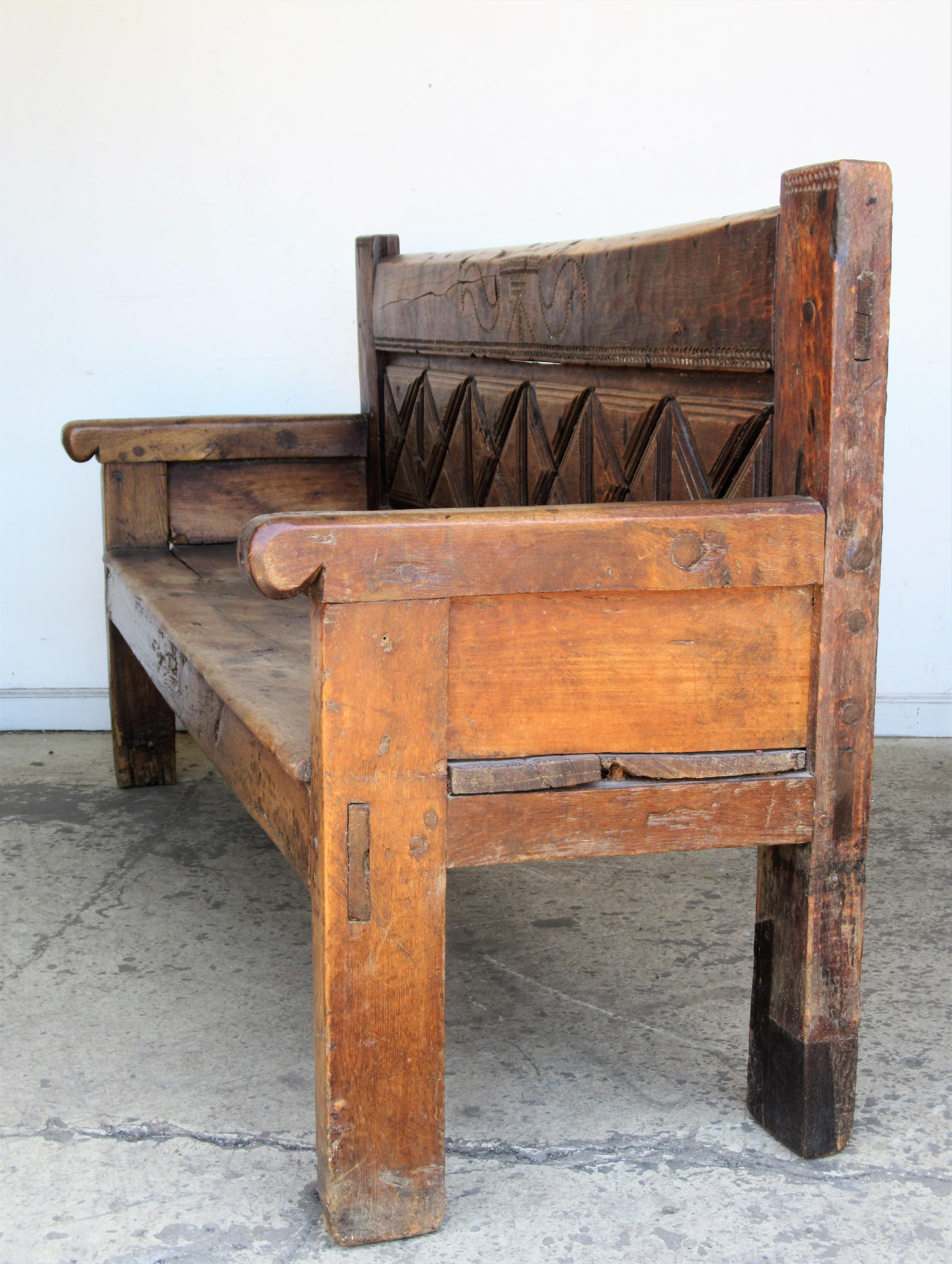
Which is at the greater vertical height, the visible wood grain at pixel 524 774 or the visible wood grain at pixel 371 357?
the visible wood grain at pixel 371 357

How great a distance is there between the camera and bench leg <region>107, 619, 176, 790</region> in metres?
3.61

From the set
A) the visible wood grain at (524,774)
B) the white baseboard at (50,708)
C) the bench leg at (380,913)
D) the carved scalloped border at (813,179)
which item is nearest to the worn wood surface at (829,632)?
the carved scalloped border at (813,179)

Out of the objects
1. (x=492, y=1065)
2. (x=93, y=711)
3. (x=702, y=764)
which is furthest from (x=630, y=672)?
(x=93, y=711)

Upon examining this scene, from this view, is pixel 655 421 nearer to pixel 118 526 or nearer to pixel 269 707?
pixel 269 707

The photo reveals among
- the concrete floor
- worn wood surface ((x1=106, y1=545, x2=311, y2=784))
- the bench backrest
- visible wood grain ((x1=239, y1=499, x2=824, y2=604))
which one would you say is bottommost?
the concrete floor

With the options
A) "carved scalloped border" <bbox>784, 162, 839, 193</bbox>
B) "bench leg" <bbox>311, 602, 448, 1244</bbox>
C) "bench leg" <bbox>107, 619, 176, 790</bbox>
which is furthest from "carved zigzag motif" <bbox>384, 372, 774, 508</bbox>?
"bench leg" <bbox>107, 619, 176, 790</bbox>

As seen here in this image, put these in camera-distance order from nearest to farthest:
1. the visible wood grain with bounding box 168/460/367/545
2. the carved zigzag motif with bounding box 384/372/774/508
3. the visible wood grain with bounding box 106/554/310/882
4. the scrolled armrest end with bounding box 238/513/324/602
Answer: the scrolled armrest end with bounding box 238/513/324/602 < the visible wood grain with bounding box 106/554/310/882 < the carved zigzag motif with bounding box 384/372/774/508 < the visible wood grain with bounding box 168/460/367/545

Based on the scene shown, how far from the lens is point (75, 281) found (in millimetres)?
3957

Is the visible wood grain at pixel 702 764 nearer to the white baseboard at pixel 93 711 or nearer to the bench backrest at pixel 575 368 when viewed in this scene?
the bench backrest at pixel 575 368

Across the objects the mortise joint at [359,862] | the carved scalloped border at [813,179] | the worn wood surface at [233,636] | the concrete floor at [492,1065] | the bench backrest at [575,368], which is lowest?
the concrete floor at [492,1065]

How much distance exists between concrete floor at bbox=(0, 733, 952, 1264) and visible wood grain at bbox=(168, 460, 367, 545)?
77 centimetres

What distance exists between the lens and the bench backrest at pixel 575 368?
6.15 ft

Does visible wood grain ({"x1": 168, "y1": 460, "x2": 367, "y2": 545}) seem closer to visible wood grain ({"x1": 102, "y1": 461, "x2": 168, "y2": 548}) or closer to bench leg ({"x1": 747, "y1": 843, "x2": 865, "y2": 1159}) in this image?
visible wood grain ({"x1": 102, "y1": 461, "x2": 168, "y2": 548})

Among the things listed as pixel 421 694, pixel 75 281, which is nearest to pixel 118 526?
pixel 75 281
